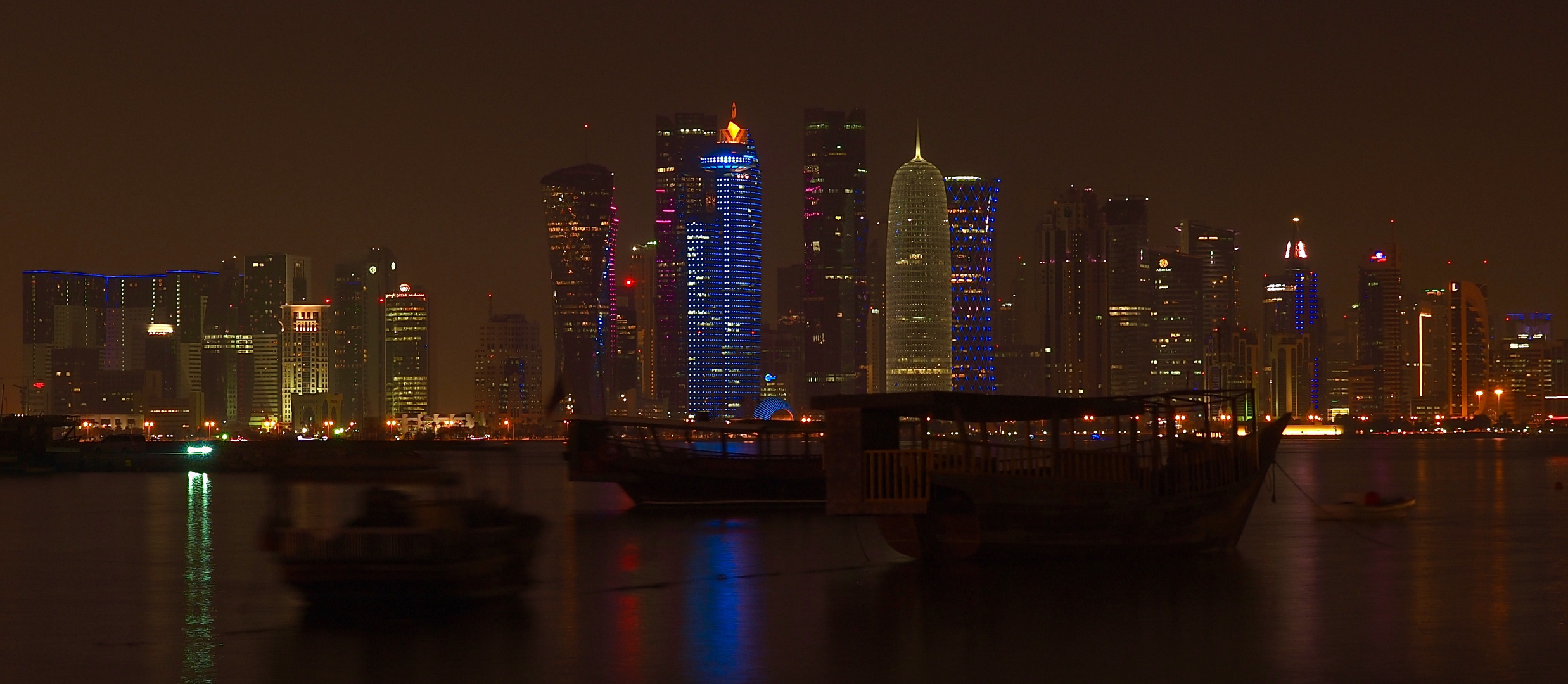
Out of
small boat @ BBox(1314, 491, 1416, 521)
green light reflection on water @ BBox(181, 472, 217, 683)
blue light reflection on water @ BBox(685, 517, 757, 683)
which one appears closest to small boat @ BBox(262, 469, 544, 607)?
green light reflection on water @ BBox(181, 472, 217, 683)

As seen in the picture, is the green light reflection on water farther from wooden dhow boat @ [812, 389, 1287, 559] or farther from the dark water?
wooden dhow boat @ [812, 389, 1287, 559]

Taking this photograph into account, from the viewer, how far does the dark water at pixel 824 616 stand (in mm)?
17656

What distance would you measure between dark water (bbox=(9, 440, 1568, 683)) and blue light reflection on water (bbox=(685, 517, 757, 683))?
0.30 feet

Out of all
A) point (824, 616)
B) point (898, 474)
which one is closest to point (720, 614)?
point (824, 616)

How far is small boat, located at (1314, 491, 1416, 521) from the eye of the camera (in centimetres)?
4644

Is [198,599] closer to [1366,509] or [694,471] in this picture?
[694,471]

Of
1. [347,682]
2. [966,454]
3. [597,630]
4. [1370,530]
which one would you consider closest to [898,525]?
[966,454]

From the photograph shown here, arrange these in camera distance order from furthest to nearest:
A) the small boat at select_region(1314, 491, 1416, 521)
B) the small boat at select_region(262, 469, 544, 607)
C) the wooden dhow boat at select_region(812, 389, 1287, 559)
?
the small boat at select_region(1314, 491, 1416, 521) < the wooden dhow boat at select_region(812, 389, 1287, 559) < the small boat at select_region(262, 469, 544, 607)

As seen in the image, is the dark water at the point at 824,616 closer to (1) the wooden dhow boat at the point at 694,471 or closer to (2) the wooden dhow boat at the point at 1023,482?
(2) the wooden dhow boat at the point at 1023,482

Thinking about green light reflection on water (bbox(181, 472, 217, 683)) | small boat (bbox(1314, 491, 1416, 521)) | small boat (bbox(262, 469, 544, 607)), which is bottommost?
small boat (bbox(1314, 491, 1416, 521))

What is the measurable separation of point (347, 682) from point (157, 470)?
3864 inches

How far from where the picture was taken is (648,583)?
27594mm

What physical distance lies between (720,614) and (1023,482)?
7354mm

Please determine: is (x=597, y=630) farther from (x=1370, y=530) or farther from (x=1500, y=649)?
(x=1370, y=530)
